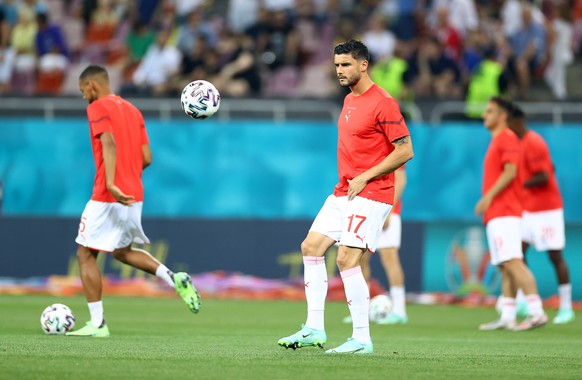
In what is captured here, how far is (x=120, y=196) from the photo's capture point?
11.4 metres

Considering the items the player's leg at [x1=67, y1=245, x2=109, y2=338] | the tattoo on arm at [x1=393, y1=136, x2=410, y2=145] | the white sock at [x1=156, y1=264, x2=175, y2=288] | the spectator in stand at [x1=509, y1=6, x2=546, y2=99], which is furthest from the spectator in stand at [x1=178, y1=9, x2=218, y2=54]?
the tattoo on arm at [x1=393, y1=136, x2=410, y2=145]

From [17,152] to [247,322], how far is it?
717cm

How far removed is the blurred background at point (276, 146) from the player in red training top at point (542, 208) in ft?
9.03

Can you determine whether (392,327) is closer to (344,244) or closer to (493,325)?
(493,325)

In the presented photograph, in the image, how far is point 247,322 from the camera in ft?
46.0

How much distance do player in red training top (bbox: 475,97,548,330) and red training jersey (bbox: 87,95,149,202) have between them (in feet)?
13.9

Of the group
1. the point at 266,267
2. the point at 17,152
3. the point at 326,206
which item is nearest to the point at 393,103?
the point at 326,206

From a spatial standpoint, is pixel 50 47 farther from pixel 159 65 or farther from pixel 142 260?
pixel 142 260

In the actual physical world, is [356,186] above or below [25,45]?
below

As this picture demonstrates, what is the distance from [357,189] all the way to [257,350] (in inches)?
66.0

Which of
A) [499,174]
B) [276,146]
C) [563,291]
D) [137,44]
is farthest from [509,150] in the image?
[137,44]

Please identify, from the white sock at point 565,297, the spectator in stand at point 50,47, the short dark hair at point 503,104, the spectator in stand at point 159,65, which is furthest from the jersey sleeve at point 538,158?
the spectator in stand at point 50,47

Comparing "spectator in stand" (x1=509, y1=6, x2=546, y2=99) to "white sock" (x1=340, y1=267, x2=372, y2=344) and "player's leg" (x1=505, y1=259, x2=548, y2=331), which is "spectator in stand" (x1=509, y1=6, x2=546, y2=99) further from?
"white sock" (x1=340, y1=267, x2=372, y2=344)

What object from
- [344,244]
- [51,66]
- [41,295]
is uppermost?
[51,66]
